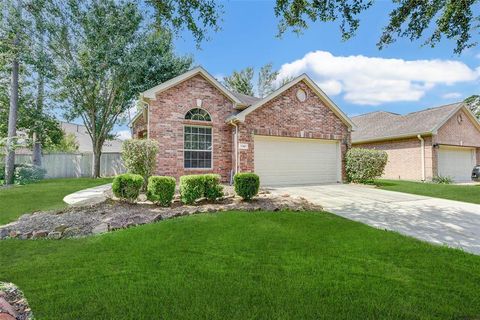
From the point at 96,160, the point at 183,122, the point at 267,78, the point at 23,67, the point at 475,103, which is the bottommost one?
the point at 96,160

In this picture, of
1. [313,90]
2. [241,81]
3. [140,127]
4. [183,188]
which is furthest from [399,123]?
[241,81]

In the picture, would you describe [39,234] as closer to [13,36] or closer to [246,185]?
[246,185]

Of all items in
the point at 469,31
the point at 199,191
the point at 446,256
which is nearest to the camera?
the point at 446,256

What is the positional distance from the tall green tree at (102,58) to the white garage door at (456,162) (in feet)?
65.4

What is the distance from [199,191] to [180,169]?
431cm

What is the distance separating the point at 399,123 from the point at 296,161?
12.2m

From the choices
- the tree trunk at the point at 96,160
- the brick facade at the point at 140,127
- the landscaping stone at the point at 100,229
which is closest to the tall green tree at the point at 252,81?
the tree trunk at the point at 96,160

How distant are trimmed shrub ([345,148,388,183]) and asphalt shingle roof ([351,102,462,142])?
334 cm

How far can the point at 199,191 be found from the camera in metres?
7.90

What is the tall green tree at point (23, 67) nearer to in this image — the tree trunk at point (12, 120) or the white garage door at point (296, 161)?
the tree trunk at point (12, 120)

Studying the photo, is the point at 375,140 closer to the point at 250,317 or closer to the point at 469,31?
the point at 469,31

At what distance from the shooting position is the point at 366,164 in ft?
45.3

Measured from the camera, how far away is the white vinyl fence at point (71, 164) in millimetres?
20281

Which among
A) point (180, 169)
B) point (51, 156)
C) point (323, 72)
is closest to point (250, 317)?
point (180, 169)
